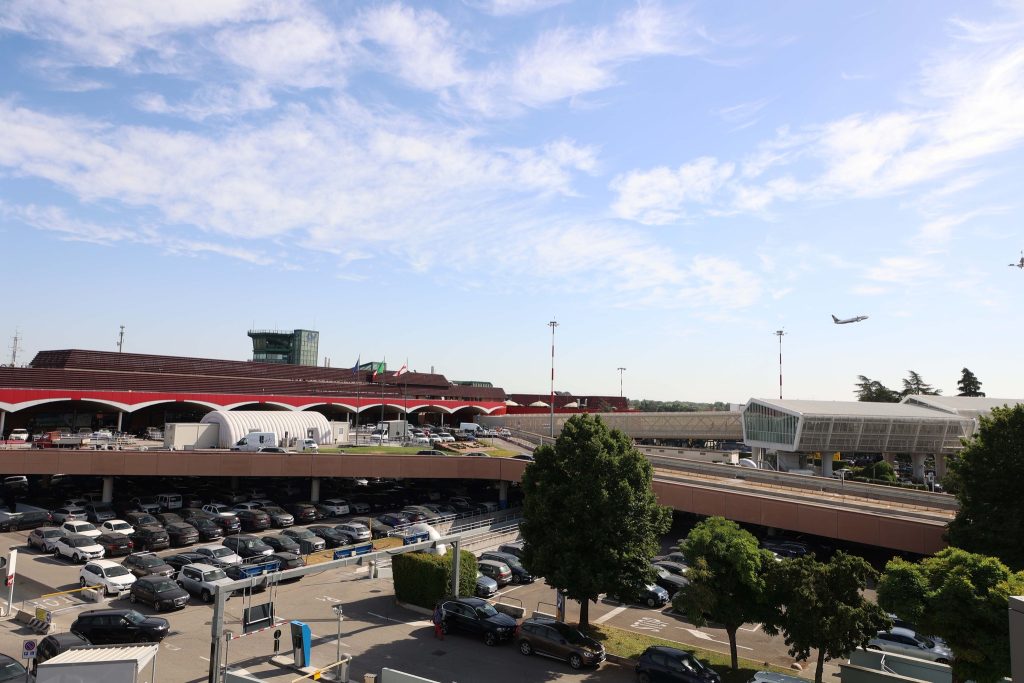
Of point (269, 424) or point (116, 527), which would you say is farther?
point (269, 424)

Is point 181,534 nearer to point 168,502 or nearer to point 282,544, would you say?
point 282,544

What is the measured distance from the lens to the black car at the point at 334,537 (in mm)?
40156

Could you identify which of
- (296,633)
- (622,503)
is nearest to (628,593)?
(622,503)

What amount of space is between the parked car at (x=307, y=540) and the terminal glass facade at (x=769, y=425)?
49255mm

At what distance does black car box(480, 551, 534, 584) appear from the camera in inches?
1330

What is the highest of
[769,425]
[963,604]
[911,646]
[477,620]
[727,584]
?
[769,425]

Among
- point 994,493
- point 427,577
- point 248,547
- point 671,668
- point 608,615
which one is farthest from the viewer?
point 248,547

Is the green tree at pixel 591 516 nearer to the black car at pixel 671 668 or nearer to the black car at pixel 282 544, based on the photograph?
the black car at pixel 671 668

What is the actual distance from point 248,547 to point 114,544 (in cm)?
735

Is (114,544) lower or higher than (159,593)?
lower

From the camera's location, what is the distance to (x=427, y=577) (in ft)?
92.7

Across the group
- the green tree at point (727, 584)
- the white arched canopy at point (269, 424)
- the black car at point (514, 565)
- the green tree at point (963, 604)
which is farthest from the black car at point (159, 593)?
the white arched canopy at point (269, 424)

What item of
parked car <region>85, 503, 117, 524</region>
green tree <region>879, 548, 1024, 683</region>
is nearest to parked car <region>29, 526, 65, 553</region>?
parked car <region>85, 503, 117, 524</region>

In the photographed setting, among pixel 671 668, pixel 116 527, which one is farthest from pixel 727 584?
pixel 116 527
